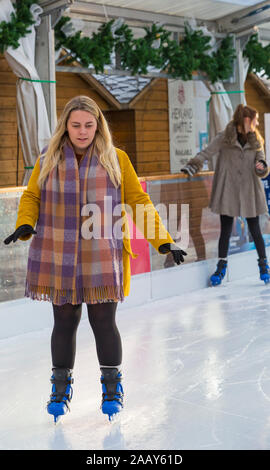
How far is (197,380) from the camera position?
325cm

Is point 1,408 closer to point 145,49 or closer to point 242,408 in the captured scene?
point 242,408

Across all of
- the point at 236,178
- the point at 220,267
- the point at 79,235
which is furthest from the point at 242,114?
the point at 79,235

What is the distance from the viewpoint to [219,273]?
579 centimetres

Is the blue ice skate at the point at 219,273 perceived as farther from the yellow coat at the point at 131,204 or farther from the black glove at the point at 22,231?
the black glove at the point at 22,231

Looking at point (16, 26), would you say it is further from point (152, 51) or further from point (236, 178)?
point (236, 178)

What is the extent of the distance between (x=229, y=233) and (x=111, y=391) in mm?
3286

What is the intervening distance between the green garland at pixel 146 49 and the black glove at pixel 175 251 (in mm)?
3252

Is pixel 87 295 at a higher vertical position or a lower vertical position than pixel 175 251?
lower

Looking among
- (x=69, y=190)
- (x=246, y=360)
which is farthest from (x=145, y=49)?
(x=69, y=190)

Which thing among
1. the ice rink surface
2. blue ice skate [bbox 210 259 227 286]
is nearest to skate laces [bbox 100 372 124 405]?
the ice rink surface

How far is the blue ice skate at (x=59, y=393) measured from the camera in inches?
105

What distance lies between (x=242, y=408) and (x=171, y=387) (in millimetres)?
446

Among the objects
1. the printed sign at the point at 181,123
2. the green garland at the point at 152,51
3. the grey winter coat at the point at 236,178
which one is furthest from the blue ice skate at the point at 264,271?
the printed sign at the point at 181,123

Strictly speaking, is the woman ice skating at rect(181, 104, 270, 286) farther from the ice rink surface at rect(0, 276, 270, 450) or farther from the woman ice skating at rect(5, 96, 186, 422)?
the woman ice skating at rect(5, 96, 186, 422)
